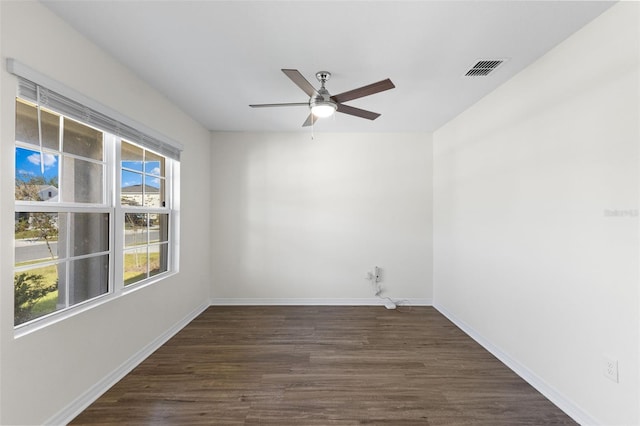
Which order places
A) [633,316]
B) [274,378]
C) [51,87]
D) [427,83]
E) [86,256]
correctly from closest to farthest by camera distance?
[633,316], [51,87], [86,256], [274,378], [427,83]

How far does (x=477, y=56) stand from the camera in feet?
6.53

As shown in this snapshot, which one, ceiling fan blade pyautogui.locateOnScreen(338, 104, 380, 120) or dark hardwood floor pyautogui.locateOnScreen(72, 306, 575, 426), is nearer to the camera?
dark hardwood floor pyautogui.locateOnScreen(72, 306, 575, 426)

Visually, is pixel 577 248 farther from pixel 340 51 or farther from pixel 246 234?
pixel 246 234

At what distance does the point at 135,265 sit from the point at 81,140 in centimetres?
116

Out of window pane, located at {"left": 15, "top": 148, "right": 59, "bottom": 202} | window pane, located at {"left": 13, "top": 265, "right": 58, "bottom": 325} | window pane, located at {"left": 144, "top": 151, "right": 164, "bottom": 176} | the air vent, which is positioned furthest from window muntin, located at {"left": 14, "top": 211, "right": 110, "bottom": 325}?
the air vent

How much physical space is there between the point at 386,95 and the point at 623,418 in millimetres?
2813

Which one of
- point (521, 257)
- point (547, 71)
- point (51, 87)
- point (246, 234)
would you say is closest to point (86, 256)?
point (51, 87)

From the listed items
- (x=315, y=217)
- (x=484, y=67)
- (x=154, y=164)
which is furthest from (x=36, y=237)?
(x=484, y=67)

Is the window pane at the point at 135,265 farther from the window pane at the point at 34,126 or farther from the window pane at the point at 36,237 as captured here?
the window pane at the point at 34,126

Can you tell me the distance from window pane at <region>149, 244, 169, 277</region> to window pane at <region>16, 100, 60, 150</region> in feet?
4.21

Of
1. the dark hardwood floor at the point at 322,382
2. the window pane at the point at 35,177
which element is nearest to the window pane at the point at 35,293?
the window pane at the point at 35,177

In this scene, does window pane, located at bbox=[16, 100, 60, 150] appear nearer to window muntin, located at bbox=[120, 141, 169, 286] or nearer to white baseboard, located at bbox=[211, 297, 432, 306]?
window muntin, located at bbox=[120, 141, 169, 286]

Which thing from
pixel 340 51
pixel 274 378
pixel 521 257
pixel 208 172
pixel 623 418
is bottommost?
pixel 274 378

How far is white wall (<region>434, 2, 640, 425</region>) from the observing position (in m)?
1.48
